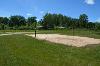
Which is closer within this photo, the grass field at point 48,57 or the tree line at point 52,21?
the grass field at point 48,57

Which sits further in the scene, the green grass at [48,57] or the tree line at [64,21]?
the tree line at [64,21]

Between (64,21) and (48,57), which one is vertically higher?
(64,21)

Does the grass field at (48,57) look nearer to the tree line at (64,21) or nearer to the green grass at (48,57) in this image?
the green grass at (48,57)

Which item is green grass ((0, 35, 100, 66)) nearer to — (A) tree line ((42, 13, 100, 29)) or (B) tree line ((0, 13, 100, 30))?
(B) tree line ((0, 13, 100, 30))

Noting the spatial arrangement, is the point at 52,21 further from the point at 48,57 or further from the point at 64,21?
the point at 48,57

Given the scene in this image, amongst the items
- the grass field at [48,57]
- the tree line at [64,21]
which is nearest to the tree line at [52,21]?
the tree line at [64,21]

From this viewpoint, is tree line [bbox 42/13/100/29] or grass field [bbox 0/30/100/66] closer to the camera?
grass field [bbox 0/30/100/66]

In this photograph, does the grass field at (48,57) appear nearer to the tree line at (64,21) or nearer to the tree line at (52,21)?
the tree line at (52,21)

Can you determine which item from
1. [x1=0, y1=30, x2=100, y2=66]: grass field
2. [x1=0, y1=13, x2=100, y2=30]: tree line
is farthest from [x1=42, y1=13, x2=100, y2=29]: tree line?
[x1=0, y1=30, x2=100, y2=66]: grass field

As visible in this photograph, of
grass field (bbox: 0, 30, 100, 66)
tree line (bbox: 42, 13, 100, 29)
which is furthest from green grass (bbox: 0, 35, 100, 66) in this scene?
tree line (bbox: 42, 13, 100, 29)

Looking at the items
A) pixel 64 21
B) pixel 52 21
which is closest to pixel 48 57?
pixel 52 21

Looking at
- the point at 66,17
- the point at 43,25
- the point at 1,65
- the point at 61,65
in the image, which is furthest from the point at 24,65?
the point at 66,17

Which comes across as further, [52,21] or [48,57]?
[52,21]

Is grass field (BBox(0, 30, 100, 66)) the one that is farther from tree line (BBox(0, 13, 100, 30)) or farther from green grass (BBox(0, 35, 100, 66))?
tree line (BBox(0, 13, 100, 30))
